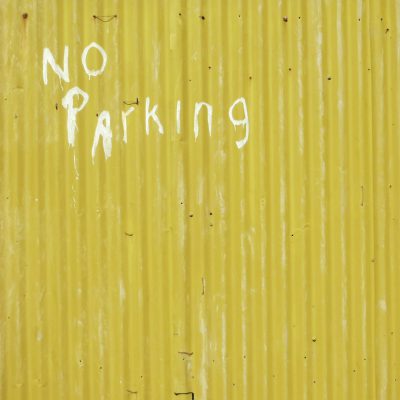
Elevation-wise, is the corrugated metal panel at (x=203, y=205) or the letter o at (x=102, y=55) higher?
the letter o at (x=102, y=55)

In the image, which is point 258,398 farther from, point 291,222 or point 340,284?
point 291,222

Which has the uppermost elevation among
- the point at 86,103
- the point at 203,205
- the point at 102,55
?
the point at 102,55

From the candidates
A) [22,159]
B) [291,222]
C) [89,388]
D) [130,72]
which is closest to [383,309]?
[291,222]

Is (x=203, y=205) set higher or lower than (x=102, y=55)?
lower

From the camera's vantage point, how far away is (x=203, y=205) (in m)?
2.12

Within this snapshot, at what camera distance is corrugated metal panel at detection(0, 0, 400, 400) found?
2.08 m

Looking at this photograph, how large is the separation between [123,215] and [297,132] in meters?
0.87

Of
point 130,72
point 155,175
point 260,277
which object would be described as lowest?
point 260,277

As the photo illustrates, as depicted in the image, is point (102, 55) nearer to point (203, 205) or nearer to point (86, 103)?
point (86, 103)

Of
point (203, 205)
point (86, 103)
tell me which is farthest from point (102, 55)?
point (203, 205)

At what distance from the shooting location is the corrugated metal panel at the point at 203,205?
2.08m

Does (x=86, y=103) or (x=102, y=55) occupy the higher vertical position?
(x=102, y=55)

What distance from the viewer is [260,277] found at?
2.13 meters

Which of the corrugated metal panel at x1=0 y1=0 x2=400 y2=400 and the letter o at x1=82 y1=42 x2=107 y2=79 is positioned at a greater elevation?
the letter o at x1=82 y1=42 x2=107 y2=79
